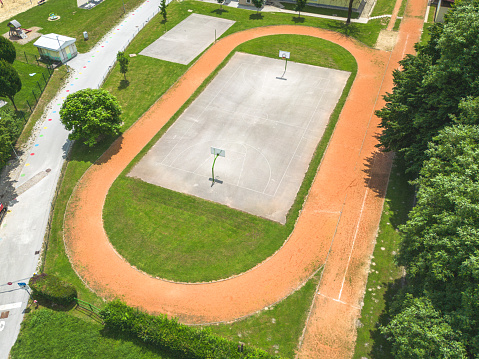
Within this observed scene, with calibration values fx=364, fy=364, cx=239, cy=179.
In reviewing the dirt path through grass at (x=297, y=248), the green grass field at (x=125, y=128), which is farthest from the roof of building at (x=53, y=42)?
the dirt path through grass at (x=297, y=248)

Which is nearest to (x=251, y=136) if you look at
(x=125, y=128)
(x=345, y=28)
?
(x=125, y=128)

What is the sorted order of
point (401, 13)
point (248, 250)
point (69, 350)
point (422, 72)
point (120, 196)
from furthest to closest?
point (401, 13) < point (120, 196) < point (422, 72) < point (248, 250) < point (69, 350)

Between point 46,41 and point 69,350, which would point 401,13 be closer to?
point 46,41

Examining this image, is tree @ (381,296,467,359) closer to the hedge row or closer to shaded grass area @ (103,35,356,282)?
the hedge row

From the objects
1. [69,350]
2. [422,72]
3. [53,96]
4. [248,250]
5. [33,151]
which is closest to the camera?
[69,350]

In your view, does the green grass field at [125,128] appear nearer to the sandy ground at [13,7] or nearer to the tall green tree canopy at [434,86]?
the sandy ground at [13,7]

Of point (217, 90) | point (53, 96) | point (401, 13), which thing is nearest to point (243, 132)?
point (217, 90)
